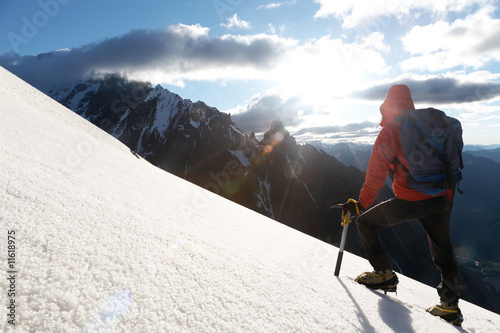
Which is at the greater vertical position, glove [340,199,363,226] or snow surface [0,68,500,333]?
glove [340,199,363,226]

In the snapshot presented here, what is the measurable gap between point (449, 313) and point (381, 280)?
0.73 meters

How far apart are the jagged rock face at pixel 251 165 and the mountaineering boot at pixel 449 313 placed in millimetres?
88230

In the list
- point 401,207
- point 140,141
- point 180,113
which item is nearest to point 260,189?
point 180,113

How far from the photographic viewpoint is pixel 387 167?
3.28m

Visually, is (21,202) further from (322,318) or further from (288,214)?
(288,214)

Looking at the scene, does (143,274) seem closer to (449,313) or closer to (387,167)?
(387,167)

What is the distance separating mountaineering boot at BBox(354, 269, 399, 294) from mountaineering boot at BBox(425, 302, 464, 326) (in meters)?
0.43

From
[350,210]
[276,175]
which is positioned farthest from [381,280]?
[276,175]

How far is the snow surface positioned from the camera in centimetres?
116

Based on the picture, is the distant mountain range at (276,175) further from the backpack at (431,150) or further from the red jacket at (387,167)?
the backpack at (431,150)

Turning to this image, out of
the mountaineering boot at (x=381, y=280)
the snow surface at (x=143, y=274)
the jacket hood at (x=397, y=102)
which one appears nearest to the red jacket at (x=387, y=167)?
the jacket hood at (x=397, y=102)

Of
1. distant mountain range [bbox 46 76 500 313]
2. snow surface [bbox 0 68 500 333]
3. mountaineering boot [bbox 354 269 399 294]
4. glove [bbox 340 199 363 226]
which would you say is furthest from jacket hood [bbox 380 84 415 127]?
distant mountain range [bbox 46 76 500 313]

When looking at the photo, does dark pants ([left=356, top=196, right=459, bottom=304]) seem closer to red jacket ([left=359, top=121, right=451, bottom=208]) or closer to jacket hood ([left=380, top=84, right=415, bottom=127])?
red jacket ([left=359, top=121, right=451, bottom=208])

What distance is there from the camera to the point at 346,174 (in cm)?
12694
